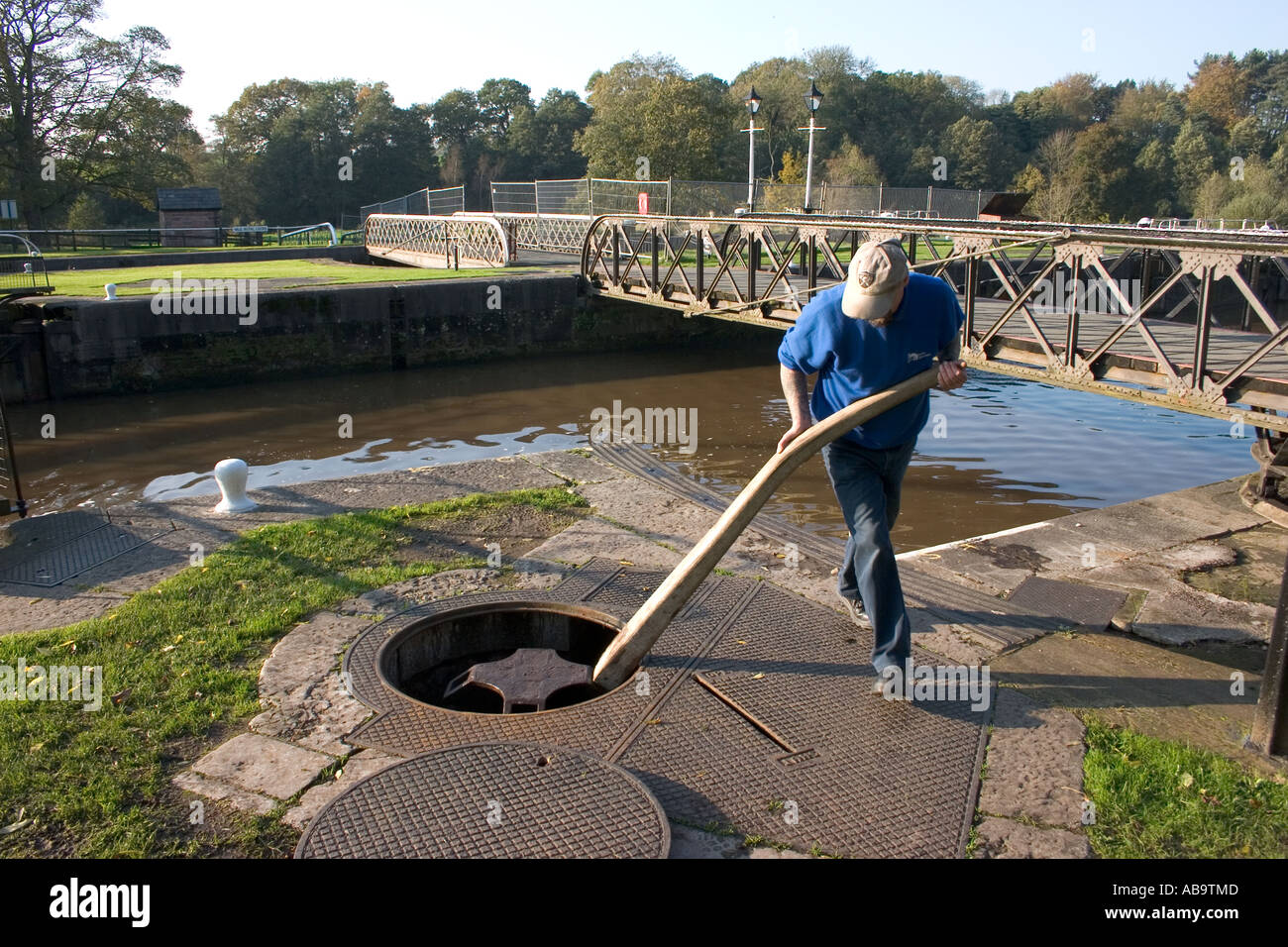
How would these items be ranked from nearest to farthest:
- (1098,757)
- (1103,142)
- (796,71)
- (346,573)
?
(1098,757) < (346,573) < (1103,142) < (796,71)

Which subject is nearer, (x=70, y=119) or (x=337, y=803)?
(x=337, y=803)

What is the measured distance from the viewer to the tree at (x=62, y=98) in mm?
34250

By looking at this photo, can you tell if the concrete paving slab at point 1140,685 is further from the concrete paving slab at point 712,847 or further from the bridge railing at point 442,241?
the bridge railing at point 442,241

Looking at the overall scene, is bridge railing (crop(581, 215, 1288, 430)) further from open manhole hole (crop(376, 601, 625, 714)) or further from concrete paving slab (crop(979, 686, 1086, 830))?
open manhole hole (crop(376, 601, 625, 714))

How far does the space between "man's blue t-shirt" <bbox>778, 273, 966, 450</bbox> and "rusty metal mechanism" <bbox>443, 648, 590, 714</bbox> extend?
1.69 m

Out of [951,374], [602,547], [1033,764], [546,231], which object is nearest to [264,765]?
[602,547]

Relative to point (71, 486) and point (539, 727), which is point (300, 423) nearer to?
point (71, 486)

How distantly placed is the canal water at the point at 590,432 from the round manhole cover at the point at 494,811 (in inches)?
218

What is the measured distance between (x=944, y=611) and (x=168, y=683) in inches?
146

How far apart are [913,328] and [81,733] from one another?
371 centimetres

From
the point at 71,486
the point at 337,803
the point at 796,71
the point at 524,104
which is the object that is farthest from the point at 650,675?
the point at 524,104

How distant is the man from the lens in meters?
4.15

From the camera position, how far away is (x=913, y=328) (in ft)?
13.6

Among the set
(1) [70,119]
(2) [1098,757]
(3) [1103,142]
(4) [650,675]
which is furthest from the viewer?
(3) [1103,142]
